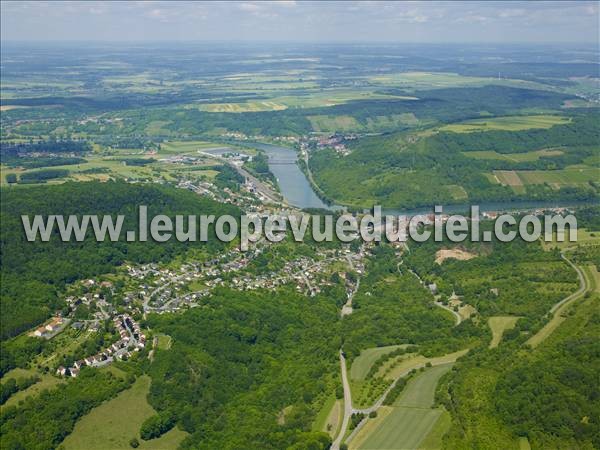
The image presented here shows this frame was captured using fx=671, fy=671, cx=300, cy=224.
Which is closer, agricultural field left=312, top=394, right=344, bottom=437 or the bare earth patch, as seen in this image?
agricultural field left=312, top=394, right=344, bottom=437

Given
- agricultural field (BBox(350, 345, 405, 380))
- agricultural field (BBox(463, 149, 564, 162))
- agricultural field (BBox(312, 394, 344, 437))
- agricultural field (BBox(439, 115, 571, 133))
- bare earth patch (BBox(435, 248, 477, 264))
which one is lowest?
agricultural field (BBox(312, 394, 344, 437))

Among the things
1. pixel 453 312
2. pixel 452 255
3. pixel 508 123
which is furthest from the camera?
pixel 508 123

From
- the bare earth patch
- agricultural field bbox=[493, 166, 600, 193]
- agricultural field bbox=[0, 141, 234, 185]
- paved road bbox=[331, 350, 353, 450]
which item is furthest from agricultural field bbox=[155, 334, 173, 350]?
agricultural field bbox=[493, 166, 600, 193]

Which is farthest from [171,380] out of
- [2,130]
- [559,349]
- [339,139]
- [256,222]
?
[2,130]

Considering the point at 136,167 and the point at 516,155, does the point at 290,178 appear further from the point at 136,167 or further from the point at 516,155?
the point at 516,155

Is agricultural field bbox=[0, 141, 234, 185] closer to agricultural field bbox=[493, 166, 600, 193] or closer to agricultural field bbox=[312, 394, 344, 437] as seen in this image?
agricultural field bbox=[493, 166, 600, 193]

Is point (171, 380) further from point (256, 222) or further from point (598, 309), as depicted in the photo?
point (256, 222)

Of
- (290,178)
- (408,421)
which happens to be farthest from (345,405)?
(290,178)
